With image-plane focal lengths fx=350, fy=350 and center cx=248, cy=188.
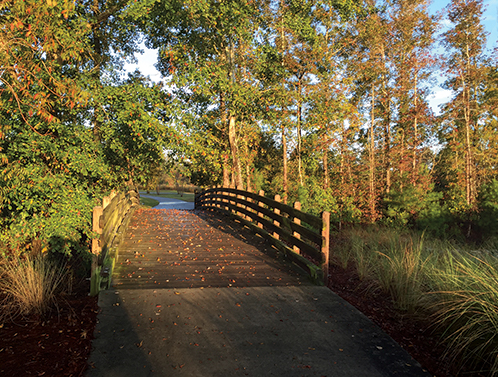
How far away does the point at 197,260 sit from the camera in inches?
316

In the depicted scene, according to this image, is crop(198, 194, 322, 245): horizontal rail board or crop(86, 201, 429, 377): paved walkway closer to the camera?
→ crop(86, 201, 429, 377): paved walkway

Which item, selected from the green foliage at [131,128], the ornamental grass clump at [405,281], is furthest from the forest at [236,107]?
the ornamental grass clump at [405,281]

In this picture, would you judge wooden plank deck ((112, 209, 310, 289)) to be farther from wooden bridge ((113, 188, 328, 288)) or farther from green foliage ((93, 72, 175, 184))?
green foliage ((93, 72, 175, 184))

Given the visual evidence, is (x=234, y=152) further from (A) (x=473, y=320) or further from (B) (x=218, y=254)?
(A) (x=473, y=320)

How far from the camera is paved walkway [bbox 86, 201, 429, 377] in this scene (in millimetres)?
3857

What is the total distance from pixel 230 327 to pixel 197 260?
11.2 ft

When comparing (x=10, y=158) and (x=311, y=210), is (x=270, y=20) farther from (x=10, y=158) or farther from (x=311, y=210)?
(x=10, y=158)

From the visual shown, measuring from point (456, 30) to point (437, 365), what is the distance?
92.5 ft

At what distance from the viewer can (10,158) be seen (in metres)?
8.50

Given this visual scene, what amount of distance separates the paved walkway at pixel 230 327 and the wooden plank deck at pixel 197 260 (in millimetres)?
33

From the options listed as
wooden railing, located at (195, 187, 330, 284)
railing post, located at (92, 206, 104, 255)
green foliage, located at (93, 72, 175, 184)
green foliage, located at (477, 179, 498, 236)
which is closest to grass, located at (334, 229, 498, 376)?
wooden railing, located at (195, 187, 330, 284)

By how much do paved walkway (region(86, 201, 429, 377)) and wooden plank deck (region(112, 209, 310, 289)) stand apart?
0.03 meters

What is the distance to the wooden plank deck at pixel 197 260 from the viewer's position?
6585 mm

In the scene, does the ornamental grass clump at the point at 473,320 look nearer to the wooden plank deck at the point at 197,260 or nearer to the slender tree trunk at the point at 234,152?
the wooden plank deck at the point at 197,260
